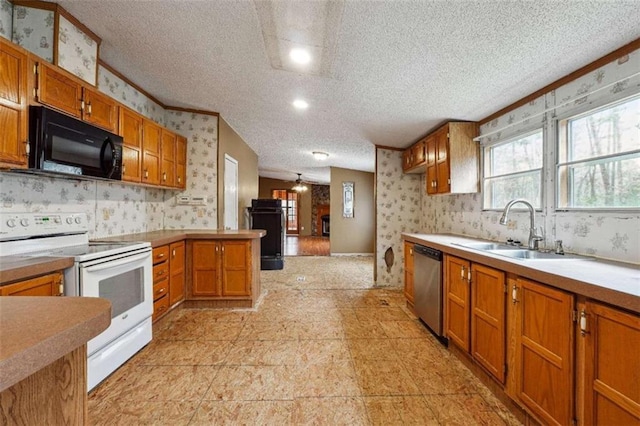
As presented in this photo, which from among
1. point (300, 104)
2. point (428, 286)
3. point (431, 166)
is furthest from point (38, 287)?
point (431, 166)

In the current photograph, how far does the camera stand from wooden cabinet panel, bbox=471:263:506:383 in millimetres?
1818

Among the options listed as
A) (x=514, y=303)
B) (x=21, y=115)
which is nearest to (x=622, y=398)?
(x=514, y=303)

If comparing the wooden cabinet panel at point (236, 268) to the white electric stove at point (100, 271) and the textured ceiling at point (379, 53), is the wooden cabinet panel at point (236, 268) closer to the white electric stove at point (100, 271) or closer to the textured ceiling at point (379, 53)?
the white electric stove at point (100, 271)

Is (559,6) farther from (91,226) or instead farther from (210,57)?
(91,226)

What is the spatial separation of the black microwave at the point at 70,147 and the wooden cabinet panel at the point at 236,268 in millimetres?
1373

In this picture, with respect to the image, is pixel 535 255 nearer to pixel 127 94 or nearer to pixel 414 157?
pixel 414 157

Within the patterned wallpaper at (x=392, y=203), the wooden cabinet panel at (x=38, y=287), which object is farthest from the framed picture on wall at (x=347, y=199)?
the wooden cabinet panel at (x=38, y=287)

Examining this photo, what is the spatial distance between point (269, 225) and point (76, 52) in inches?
160

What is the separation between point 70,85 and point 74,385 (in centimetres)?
218

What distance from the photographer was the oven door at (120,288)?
1.88 metres

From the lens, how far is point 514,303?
171 cm

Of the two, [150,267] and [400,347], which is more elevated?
[150,267]

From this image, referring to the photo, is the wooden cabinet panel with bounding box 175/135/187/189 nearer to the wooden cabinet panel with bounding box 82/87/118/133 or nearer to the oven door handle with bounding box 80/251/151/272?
the wooden cabinet panel with bounding box 82/87/118/133

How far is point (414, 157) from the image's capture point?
4078 mm
